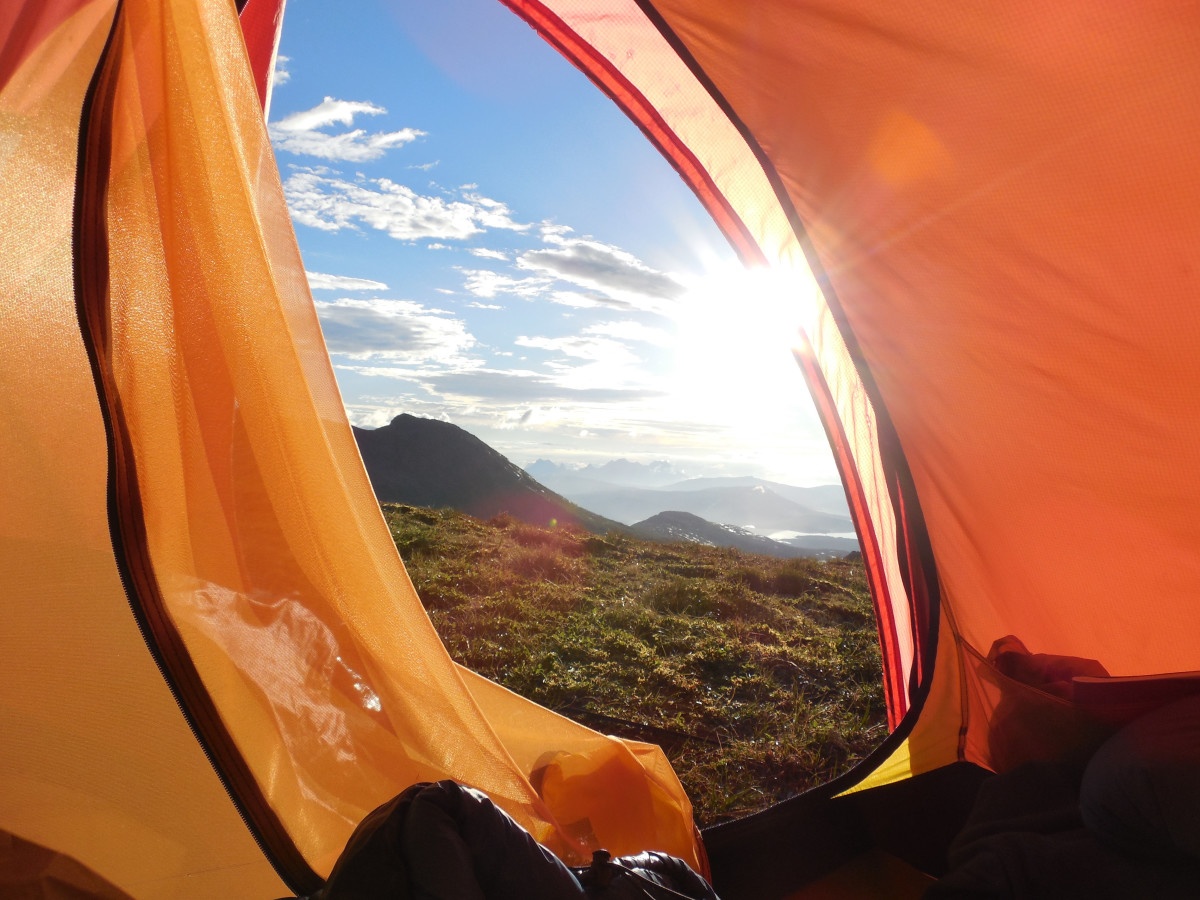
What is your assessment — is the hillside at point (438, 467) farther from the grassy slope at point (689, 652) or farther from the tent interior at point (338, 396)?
the tent interior at point (338, 396)

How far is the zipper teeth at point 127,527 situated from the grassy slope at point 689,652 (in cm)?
123

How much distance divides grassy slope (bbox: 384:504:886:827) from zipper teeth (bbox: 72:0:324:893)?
1228 mm

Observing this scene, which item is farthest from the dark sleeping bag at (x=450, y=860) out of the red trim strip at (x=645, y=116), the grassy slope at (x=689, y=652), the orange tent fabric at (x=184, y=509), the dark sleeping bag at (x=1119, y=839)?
the red trim strip at (x=645, y=116)

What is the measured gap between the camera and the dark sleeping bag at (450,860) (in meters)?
1.01

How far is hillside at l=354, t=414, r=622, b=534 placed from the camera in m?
34.1

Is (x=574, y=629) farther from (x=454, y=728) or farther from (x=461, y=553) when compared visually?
(x=454, y=728)

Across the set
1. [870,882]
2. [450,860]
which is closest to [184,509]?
[450,860]

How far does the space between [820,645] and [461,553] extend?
287 centimetres

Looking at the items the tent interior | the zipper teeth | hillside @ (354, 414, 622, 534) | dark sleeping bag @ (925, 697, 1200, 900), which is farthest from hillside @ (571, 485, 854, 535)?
the zipper teeth

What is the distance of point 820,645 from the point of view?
4.26 meters

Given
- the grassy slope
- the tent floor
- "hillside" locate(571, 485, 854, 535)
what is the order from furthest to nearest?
"hillside" locate(571, 485, 854, 535), the grassy slope, the tent floor

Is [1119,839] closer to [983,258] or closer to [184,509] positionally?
[983,258]

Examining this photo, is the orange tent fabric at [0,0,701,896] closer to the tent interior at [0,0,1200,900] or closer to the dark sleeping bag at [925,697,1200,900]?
the tent interior at [0,0,1200,900]

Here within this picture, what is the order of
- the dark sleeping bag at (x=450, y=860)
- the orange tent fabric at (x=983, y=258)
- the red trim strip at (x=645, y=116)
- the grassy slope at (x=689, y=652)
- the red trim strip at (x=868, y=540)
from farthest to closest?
1. the grassy slope at (x=689, y=652)
2. the red trim strip at (x=868, y=540)
3. the red trim strip at (x=645, y=116)
4. the orange tent fabric at (x=983, y=258)
5. the dark sleeping bag at (x=450, y=860)
